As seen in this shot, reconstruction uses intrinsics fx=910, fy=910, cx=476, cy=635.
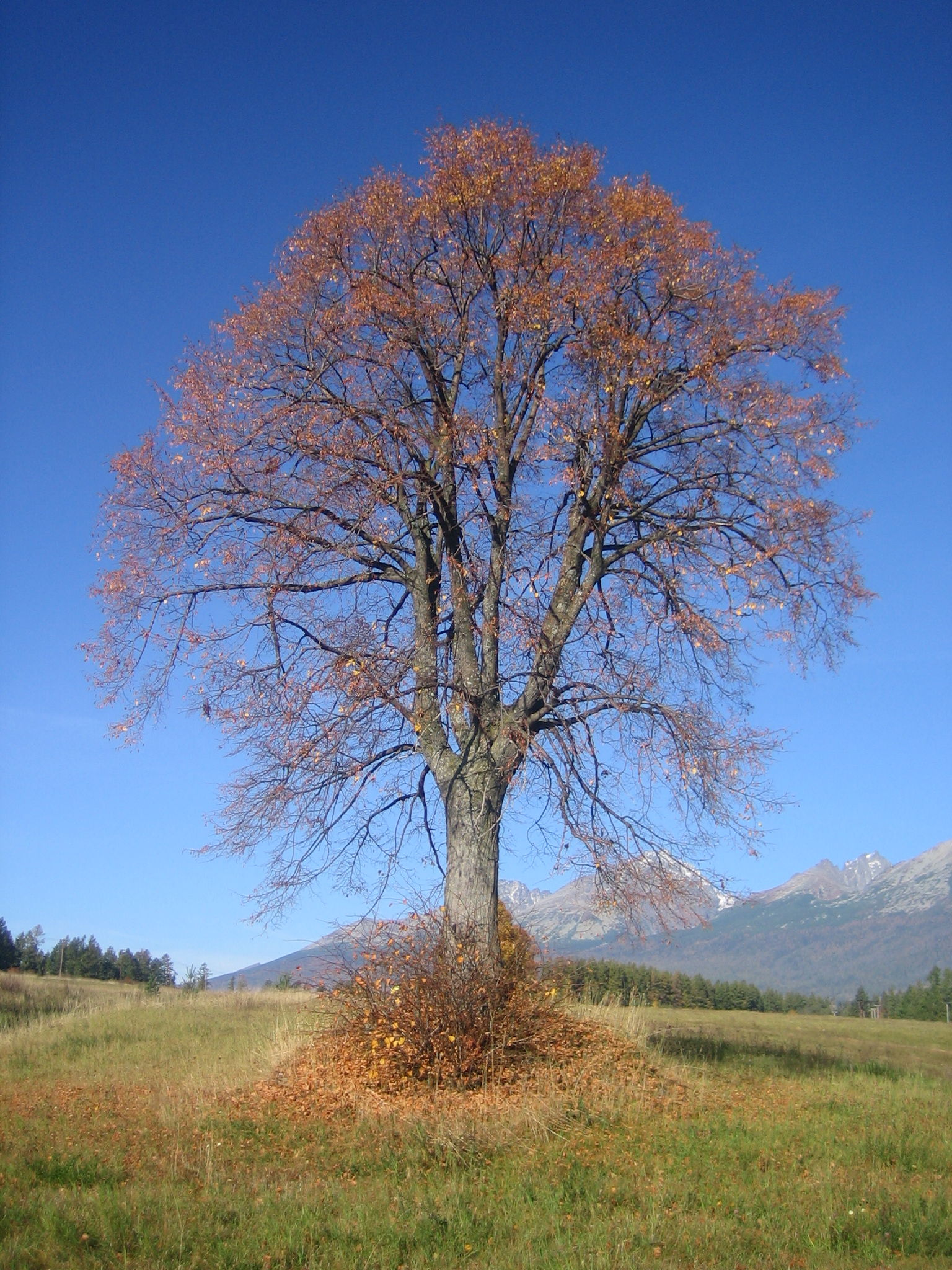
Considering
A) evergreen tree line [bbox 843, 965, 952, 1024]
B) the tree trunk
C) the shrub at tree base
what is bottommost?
evergreen tree line [bbox 843, 965, 952, 1024]

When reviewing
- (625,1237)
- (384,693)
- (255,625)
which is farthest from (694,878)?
(255,625)

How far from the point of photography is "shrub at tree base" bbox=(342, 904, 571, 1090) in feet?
27.8

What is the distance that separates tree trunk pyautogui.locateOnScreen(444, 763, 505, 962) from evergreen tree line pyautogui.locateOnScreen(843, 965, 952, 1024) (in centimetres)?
8956

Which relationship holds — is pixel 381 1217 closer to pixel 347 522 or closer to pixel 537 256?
pixel 347 522

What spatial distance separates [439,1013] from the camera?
8.62 m

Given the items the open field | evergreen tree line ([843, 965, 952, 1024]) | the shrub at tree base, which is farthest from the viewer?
evergreen tree line ([843, 965, 952, 1024])

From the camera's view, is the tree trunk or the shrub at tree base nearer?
the shrub at tree base

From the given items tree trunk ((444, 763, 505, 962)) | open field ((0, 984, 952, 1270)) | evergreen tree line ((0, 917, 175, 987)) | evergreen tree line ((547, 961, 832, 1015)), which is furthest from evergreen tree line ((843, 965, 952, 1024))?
open field ((0, 984, 952, 1270))

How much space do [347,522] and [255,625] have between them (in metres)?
1.66

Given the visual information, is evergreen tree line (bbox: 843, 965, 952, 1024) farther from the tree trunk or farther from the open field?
the open field

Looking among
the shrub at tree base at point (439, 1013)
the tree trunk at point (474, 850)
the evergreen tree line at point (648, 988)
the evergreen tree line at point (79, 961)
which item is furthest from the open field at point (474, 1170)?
the evergreen tree line at point (79, 961)

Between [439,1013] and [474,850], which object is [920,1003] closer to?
[474,850]

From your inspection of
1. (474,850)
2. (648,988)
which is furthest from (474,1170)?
(648,988)

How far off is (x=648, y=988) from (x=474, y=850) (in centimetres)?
3433
